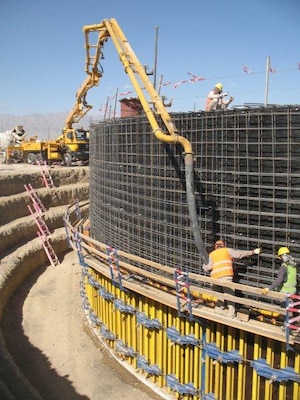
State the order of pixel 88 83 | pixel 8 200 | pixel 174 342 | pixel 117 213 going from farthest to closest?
pixel 88 83 < pixel 8 200 < pixel 117 213 < pixel 174 342

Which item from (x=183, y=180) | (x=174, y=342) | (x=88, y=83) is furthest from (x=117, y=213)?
(x=88, y=83)

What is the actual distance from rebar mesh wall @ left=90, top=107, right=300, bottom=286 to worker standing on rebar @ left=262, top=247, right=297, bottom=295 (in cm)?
33

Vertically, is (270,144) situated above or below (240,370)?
above

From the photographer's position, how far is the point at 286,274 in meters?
6.18

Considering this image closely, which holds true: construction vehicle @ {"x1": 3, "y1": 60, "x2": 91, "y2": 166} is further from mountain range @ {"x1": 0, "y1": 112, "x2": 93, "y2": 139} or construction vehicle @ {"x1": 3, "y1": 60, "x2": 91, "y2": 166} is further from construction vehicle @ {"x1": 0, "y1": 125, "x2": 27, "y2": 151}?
mountain range @ {"x1": 0, "y1": 112, "x2": 93, "y2": 139}

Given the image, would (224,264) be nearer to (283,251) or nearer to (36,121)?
(283,251)

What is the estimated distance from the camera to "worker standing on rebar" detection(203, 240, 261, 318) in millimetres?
6562

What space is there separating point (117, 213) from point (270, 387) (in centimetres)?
496

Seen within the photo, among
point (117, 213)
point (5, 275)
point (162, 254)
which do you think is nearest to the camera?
point (162, 254)

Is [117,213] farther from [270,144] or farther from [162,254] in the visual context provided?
[270,144]

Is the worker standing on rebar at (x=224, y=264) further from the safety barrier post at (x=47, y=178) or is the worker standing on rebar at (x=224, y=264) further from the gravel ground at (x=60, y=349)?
the safety barrier post at (x=47, y=178)

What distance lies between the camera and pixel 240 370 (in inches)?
262

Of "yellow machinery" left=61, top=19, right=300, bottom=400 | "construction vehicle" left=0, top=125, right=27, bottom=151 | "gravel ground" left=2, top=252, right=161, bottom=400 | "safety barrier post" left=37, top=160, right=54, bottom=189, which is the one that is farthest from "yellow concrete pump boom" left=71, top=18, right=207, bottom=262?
"construction vehicle" left=0, top=125, right=27, bottom=151

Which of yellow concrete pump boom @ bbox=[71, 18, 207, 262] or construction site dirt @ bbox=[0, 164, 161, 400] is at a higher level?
yellow concrete pump boom @ bbox=[71, 18, 207, 262]
